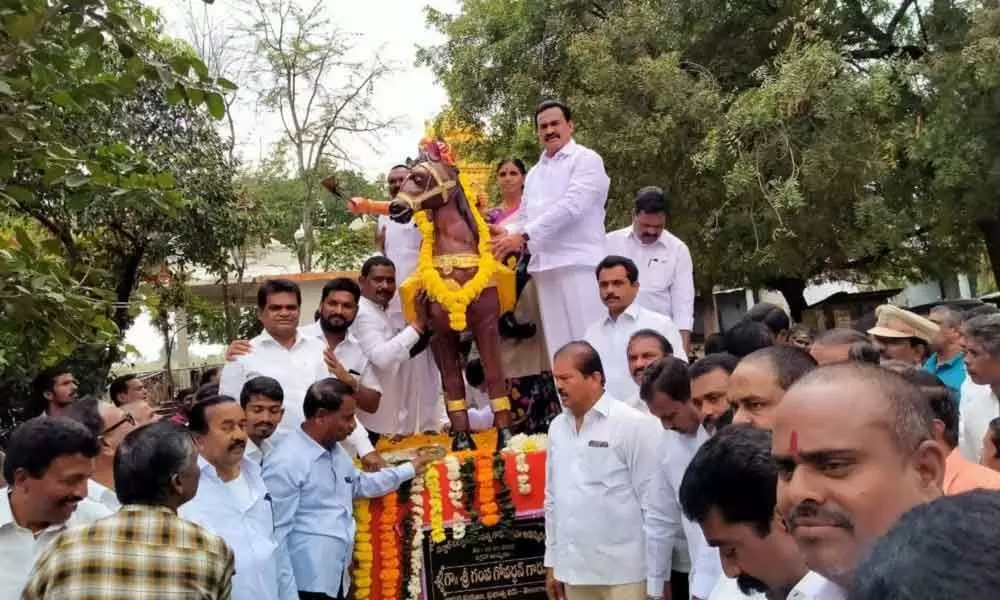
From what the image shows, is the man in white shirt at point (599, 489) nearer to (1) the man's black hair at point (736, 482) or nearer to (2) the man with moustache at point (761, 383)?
(2) the man with moustache at point (761, 383)

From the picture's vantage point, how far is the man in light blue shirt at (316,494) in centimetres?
464

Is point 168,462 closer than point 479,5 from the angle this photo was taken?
Yes

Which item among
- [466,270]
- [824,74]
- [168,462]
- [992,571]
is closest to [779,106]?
[824,74]

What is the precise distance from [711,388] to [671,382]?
10.7 inches

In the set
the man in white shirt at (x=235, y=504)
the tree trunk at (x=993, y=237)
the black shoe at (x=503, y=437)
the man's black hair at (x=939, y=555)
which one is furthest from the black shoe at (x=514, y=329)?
the tree trunk at (x=993, y=237)

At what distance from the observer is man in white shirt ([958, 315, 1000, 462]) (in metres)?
4.36

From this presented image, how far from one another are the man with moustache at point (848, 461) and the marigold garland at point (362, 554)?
397cm

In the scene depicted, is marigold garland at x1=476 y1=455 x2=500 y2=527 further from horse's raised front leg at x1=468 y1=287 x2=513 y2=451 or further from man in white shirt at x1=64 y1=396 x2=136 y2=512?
man in white shirt at x1=64 y1=396 x2=136 y2=512

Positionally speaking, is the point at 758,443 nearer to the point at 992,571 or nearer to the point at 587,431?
the point at 992,571

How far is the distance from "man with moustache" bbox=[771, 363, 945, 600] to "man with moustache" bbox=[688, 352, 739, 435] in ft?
5.79

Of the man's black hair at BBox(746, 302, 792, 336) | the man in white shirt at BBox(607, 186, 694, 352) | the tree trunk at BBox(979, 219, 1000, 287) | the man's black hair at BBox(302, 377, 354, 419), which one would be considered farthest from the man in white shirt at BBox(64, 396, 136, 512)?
the tree trunk at BBox(979, 219, 1000, 287)

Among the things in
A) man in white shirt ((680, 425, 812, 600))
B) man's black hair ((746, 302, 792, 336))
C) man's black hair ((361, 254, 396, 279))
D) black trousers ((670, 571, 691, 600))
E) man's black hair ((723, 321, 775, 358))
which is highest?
man's black hair ((361, 254, 396, 279))

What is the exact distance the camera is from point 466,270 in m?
6.04

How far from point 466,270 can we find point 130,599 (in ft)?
11.7
